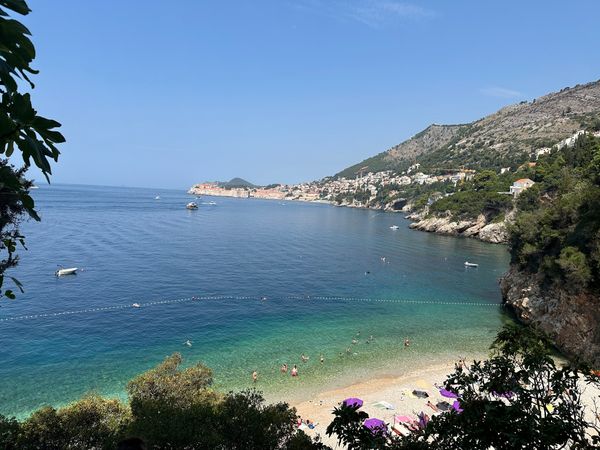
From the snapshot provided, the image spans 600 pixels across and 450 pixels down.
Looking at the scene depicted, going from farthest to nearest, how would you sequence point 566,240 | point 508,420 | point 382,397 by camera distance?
point 566,240 → point 382,397 → point 508,420

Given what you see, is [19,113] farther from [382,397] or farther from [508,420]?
[382,397]

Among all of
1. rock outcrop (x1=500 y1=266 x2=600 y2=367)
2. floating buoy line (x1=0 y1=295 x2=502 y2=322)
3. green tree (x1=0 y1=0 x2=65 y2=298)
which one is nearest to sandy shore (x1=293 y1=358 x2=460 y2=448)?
rock outcrop (x1=500 y1=266 x2=600 y2=367)

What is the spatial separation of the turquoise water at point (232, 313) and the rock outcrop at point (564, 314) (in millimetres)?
3993

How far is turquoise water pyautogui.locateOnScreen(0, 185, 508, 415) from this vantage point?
77.5ft

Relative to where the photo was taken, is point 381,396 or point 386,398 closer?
point 386,398

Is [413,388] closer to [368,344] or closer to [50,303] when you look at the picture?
[368,344]

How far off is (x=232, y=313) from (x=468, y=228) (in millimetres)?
73199

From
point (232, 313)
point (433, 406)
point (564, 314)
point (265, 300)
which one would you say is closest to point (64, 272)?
point (232, 313)

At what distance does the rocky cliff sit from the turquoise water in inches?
655

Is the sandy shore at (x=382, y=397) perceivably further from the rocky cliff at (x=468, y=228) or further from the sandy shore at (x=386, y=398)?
the rocky cliff at (x=468, y=228)

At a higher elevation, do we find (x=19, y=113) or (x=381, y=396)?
(x=19, y=113)

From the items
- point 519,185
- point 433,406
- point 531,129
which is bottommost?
point 433,406

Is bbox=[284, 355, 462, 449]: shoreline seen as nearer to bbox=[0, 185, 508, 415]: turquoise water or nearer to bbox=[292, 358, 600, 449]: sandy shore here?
bbox=[292, 358, 600, 449]: sandy shore

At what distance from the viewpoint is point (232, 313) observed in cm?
3403
